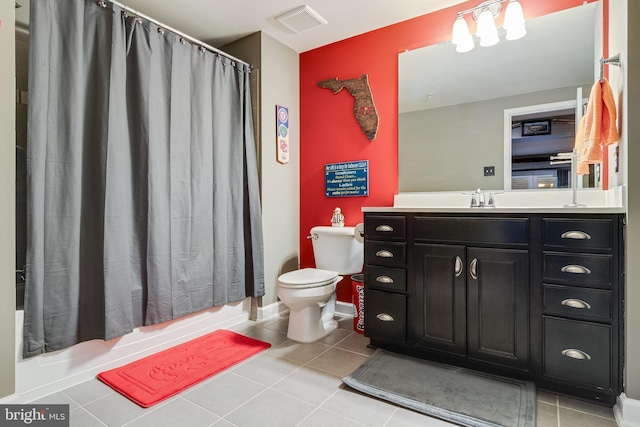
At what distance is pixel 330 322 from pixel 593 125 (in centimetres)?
201

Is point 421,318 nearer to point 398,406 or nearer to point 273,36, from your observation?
point 398,406

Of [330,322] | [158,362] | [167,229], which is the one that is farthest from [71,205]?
[330,322]

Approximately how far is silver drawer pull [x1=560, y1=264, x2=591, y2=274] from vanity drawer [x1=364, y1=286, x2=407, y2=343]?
0.79 m

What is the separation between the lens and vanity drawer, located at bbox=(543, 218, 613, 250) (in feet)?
4.80

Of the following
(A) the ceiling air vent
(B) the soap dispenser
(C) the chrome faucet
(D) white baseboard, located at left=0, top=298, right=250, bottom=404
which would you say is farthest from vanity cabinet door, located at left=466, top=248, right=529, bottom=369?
(A) the ceiling air vent

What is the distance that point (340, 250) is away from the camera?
8.40ft

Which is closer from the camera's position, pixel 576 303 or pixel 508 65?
pixel 576 303

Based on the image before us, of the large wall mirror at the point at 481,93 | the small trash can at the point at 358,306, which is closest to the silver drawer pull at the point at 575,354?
the large wall mirror at the point at 481,93

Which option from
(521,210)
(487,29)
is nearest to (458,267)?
(521,210)

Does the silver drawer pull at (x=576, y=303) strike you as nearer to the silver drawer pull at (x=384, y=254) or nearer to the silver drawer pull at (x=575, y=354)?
the silver drawer pull at (x=575, y=354)

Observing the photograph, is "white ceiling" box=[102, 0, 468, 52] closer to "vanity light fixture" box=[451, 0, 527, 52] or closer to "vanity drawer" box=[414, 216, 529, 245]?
"vanity light fixture" box=[451, 0, 527, 52]

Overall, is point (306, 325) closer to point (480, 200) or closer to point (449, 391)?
point (449, 391)

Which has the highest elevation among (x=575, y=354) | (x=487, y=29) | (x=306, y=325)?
→ (x=487, y=29)

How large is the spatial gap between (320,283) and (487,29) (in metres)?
1.97
